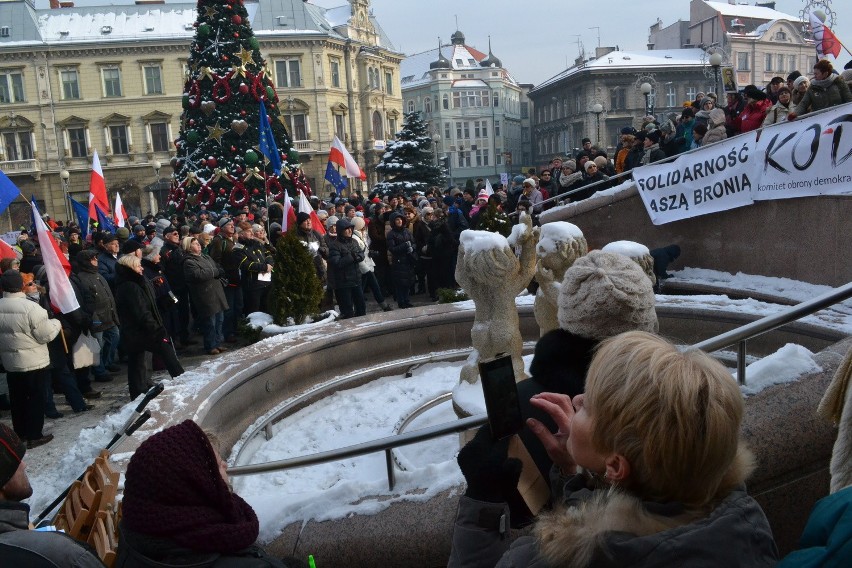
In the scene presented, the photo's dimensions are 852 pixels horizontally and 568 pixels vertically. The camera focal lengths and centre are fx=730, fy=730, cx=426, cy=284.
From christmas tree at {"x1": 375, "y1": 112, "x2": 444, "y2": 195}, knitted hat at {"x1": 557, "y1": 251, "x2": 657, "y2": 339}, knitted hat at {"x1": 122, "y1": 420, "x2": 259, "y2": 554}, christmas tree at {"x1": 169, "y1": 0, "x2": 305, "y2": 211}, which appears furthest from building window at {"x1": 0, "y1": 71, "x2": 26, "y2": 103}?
knitted hat at {"x1": 122, "y1": 420, "x2": 259, "y2": 554}

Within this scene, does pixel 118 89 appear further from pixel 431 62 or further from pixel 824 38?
pixel 824 38

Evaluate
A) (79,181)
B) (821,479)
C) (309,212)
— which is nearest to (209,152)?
(309,212)

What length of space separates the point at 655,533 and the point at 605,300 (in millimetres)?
1494

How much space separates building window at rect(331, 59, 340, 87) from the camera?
65562 mm

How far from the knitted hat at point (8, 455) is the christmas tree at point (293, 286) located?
6.52 m

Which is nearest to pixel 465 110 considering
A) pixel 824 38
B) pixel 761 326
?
pixel 824 38

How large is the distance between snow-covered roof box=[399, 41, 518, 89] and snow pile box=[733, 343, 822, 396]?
95.3 m

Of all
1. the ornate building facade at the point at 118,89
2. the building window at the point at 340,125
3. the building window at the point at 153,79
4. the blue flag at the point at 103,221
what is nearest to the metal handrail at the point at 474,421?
the blue flag at the point at 103,221

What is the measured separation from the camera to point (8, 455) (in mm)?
2832

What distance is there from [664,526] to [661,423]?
0.67 feet

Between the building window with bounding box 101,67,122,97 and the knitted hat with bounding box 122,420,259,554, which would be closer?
the knitted hat with bounding box 122,420,259,554

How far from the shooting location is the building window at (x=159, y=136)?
60.7 metres

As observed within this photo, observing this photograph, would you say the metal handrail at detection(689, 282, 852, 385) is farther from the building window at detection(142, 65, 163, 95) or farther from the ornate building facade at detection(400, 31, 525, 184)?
the ornate building facade at detection(400, 31, 525, 184)

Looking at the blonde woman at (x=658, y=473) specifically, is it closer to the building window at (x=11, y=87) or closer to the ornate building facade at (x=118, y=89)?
the ornate building facade at (x=118, y=89)
